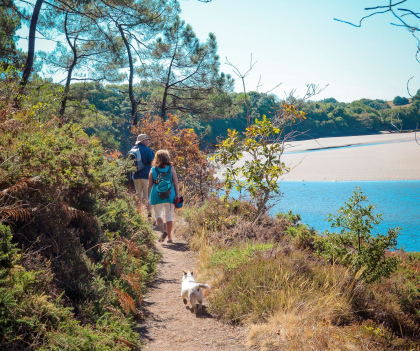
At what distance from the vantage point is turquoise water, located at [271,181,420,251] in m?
13.5

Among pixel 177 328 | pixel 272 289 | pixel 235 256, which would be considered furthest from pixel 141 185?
pixel 272 289

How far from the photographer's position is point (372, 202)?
1831 cm

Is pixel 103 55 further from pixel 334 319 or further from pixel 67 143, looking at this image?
pixel 334 319

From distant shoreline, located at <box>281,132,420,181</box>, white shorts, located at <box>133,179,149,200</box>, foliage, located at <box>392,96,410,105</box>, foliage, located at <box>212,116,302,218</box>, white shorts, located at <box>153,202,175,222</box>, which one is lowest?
distant shoreline, located at <box>281,132,420,181</box>

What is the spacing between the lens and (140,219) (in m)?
6.39

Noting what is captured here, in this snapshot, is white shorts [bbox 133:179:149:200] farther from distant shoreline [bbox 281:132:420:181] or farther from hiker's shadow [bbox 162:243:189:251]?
distant shoreline [bbox 281:132:420:181]

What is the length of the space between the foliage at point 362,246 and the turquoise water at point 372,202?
536 cm

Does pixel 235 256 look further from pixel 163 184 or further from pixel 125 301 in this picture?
pixel 163 184

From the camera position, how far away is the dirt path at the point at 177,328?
144 inches

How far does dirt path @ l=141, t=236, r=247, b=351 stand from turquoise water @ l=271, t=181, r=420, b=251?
710cm

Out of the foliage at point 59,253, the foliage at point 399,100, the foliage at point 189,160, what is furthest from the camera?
the foliage at point 189,160

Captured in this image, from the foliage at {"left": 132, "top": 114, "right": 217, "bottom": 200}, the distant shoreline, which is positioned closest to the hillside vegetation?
the foliage at {"left": 132, "top": 114, "right": 217, "bottom": 200}

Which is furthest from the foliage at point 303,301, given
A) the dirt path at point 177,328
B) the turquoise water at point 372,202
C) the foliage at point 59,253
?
the turquoise water at point 372,202

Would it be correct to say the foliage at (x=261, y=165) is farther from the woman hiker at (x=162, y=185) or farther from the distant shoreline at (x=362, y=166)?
the distant shoreline at (x=362, y=166)
